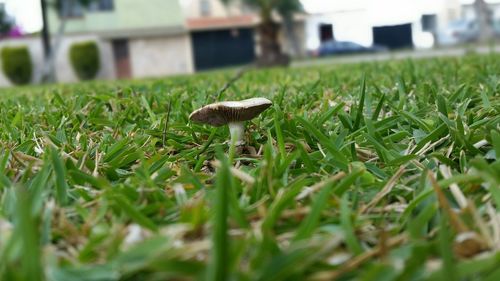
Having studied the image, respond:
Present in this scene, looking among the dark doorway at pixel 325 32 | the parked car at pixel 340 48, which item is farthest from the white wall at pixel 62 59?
the dark doorway at pixel 325 32

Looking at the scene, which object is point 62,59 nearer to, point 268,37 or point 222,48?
point 222,48

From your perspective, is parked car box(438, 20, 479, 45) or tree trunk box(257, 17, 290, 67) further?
parked car box(438, 20, 479, 45)

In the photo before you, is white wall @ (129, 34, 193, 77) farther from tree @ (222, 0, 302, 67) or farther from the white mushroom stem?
the white mushroom stem

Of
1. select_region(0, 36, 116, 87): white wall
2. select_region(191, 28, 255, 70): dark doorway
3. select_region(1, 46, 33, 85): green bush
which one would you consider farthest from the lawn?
select_region(191, 28, 255, 70): dark doorway

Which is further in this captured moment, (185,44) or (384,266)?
(185,44)

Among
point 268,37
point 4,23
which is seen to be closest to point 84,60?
point 4,23

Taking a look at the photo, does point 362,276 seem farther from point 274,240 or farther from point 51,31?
point 51,31

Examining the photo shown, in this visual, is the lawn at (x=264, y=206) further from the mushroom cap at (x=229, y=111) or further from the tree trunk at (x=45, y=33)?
the tree trunk at (x=45, y=33)

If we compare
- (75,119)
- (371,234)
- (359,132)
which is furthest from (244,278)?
(75,119)
